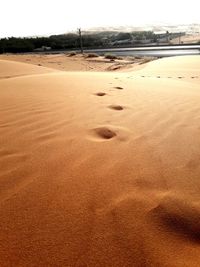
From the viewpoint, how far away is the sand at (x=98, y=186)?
153 cm

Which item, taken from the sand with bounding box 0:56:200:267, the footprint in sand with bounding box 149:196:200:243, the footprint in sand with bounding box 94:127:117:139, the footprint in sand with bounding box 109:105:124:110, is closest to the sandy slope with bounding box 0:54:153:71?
the footprint in sand with bounding box 109:105:124:110

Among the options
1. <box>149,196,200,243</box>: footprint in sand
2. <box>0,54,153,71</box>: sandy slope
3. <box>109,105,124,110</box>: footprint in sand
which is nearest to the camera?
<box>149,196,200,243</box>: footprint in sand

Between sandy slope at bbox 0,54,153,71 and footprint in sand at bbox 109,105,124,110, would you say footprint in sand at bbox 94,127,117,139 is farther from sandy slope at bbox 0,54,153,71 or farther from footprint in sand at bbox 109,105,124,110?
sandy slope at bbox 0,54,153,71

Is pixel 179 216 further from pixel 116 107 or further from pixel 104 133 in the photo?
pixel 116 107

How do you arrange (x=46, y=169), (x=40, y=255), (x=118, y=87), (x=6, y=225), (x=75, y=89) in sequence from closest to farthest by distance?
1. (x=40, y=255)
2. (x=6, y=225)
3. (x=46, y=169)
4. (x=75, y=89)
5. (x=118, y=87)

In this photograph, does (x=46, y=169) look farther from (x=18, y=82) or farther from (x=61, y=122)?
(x=18, y=82)

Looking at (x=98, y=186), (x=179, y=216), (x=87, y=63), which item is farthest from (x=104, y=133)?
(x=87, y=63)

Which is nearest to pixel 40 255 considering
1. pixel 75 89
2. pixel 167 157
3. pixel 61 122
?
pixel 167 157

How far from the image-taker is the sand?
5.02 ft

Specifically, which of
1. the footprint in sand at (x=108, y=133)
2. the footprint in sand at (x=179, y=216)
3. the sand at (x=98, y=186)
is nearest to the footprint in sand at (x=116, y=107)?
the sand at (x=98, y=186)

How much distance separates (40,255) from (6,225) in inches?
11.5

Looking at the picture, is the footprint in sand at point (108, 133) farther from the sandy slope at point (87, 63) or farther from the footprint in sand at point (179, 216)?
the sandy slope at point (87, 63)

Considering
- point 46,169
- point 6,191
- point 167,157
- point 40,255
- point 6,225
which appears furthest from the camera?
point 167,157

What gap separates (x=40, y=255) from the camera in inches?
58.4
